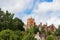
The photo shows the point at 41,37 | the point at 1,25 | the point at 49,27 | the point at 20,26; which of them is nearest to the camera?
the point at 1,25

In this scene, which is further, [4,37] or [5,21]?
[5,21]

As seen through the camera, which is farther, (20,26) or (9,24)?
(20,26)

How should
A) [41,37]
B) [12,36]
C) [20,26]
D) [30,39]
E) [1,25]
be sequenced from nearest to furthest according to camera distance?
[30,39] < [12,36] < [1,25] < [41,37] < [20,26]

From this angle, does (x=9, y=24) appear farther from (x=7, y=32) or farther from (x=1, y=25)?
(x=7, y=32)

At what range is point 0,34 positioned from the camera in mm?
46594

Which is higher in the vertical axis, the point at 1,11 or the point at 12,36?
the point at 1,11

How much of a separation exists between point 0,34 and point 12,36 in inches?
76.5

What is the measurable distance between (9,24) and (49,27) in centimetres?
3541

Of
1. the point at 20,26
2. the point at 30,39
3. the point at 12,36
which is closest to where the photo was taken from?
the point at 30,39

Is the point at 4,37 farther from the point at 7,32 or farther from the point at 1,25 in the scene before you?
the point at 1,25

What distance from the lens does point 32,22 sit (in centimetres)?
9938

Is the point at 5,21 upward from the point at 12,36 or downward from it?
upward

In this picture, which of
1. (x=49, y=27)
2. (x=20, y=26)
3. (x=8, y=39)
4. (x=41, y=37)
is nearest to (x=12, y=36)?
(x=8, y=39)

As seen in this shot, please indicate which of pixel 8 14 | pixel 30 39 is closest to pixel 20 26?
pixel 8 14
